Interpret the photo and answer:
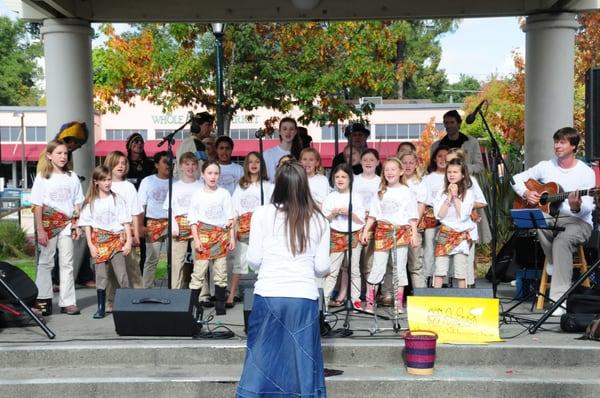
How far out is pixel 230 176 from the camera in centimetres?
1038

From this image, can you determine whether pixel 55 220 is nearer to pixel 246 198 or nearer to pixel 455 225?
pixel 246 198

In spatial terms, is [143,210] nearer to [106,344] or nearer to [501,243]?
[106,344]

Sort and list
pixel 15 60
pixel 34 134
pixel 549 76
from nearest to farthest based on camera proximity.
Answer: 1. pixel 549 76
2. pixel 34 134
3. pixel 15 60

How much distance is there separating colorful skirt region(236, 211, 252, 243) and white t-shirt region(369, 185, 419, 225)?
151 centimetres

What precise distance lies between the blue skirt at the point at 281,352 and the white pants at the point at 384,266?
3.37 meters

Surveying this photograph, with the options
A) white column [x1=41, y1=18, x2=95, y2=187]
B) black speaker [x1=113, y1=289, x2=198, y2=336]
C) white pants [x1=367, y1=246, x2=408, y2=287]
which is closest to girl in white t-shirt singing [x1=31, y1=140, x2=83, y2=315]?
black speaker [x1=113, y1=289, x2=198, y2=336]

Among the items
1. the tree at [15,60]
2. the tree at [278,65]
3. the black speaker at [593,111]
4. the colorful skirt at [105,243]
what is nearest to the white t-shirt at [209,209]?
the colorful skirt at [105,243]

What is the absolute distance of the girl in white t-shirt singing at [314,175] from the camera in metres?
9.47

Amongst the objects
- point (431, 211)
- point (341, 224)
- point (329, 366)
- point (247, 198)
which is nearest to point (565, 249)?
point (431, 211)

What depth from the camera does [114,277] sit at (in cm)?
919

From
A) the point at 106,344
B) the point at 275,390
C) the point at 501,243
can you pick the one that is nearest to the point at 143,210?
the point at 106,344

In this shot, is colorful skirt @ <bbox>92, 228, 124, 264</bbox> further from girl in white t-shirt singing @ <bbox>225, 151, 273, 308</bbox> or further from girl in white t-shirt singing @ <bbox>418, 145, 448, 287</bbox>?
girl in white t-shirt singing @ <bbox>418, 145, 448, 287</bbox>

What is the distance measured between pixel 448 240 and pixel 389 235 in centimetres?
62

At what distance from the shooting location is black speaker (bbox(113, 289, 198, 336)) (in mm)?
7758
